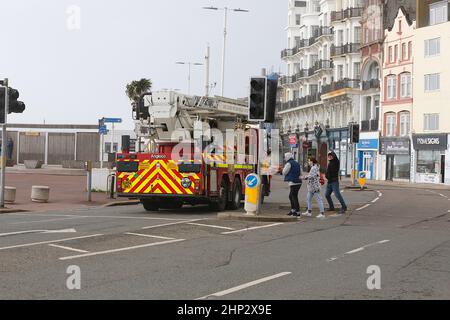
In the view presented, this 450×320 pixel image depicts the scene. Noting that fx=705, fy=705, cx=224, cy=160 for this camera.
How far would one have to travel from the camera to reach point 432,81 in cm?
5809

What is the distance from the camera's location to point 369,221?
19.0 meters

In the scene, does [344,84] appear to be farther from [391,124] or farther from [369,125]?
[391,124]

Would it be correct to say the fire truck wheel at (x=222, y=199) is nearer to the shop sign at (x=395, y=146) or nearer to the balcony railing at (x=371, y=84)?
the shop sign at (x=395, y=146)

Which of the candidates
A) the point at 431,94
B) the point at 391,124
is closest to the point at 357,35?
the point at 391,124

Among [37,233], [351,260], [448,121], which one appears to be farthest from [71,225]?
[448,121]

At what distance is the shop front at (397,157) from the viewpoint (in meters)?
60.7

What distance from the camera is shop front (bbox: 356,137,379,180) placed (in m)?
66.1

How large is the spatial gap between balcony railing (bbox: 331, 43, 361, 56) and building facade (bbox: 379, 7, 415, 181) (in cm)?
626

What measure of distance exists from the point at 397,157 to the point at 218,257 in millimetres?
53157

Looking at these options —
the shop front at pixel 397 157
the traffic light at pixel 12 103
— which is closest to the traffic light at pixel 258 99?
the traffic light at pixel 12 103

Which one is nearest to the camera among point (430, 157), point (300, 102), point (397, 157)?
point (430, 157)
